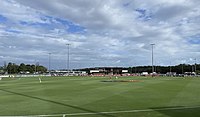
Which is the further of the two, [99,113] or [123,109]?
[123,109]

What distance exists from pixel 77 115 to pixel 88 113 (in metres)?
0.77

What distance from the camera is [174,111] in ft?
56.0

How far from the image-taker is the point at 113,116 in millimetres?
15445

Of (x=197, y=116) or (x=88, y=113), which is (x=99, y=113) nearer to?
(x=88, y=113)

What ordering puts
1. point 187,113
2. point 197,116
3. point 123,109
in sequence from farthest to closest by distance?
point 123,109, point 187,113, point 197,116

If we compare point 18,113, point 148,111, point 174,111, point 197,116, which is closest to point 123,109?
point 148,111

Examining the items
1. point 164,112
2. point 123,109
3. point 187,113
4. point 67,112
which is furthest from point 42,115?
point 187,113

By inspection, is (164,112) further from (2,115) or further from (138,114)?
(2,115)

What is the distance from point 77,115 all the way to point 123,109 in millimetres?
3145

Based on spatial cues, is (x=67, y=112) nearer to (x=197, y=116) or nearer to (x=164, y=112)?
(x=164, y=112)

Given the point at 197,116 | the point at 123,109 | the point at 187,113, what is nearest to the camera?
the point at 197,116

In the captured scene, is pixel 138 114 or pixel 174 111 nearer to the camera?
pixel 138 114

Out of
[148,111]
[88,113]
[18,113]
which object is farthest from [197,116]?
[18,113]

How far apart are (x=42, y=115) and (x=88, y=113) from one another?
2387mm
